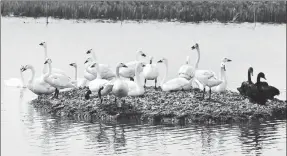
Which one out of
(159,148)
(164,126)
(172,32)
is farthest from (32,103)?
(172,32)

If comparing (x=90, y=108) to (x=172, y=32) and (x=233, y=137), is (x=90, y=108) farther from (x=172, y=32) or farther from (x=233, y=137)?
(x=172, y=32)

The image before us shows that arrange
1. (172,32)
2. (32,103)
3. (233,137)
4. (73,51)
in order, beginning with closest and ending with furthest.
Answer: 1. (233,137)
2. (32,103)
3. (73,51)
4. (172,32)

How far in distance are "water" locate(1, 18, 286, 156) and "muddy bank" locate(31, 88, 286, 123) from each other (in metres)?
0.36

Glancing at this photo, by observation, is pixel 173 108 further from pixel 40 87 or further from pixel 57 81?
pixel 40 87

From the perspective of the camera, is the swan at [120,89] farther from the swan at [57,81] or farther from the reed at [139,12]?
the reed at [139,12]

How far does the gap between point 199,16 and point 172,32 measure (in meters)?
1.74

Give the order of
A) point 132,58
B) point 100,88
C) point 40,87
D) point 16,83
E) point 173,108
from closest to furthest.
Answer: point 173,108 → point 100,88 → point 40,87 → point 16,83 → point 132,58

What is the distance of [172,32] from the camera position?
4419 cm

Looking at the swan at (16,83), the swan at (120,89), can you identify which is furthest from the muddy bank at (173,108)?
the swan at (16,83)

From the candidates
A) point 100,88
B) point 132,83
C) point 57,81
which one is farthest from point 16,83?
point 100,88

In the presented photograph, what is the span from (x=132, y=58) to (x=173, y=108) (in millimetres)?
14063

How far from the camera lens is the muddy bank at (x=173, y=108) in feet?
57.9

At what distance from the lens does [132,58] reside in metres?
32.0

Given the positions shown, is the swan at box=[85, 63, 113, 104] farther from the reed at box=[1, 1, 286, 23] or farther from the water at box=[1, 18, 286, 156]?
the reed at box=[1, 1, 286, 23]
